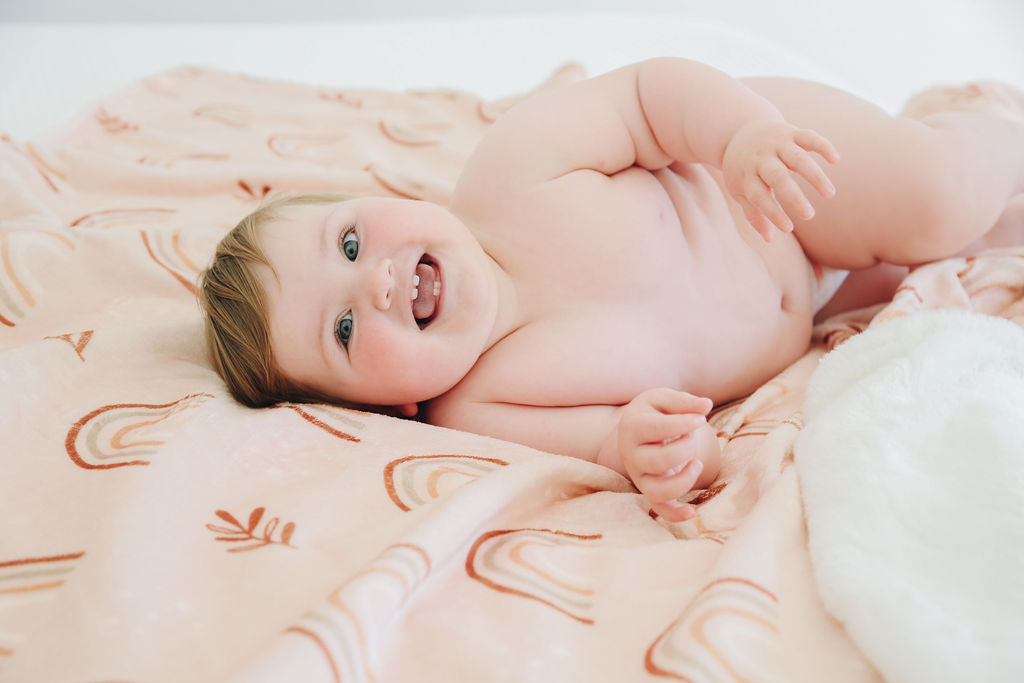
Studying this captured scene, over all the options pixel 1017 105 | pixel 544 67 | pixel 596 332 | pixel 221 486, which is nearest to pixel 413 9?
pixel 544 67

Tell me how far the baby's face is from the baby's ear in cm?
4

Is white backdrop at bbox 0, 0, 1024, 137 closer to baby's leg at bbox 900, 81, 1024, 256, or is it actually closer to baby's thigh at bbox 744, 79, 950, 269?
baby's leg at bbox 900, 81, 1024, 256

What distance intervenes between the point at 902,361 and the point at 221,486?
0.56 meters

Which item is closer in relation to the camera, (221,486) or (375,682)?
(375,682)

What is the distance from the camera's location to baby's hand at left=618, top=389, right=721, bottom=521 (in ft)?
2.18

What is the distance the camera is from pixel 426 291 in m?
0.87

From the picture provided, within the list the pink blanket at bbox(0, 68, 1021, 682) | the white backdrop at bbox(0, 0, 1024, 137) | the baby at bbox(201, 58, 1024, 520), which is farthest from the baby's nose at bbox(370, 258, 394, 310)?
the white backdrop at bbox(0, 0, 1024, 137)

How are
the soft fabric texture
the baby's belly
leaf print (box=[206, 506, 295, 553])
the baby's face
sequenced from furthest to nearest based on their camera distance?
1. the baby's belly
2. the baby's face
3. leaf print (box=[206, 506, 295, 553])
4. the soft fabric texture

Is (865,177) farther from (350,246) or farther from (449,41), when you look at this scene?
(449,41)

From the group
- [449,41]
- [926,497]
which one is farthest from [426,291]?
[449,41]

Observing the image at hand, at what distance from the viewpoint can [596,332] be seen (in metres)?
0.89

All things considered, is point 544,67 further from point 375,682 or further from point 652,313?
point 375,682

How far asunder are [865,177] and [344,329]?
0.62 meters

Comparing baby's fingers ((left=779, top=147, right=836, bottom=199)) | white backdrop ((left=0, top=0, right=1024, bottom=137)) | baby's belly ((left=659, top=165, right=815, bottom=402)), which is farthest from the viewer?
white backdrop ((left=0, top=0, right=1024, bottom=137))
